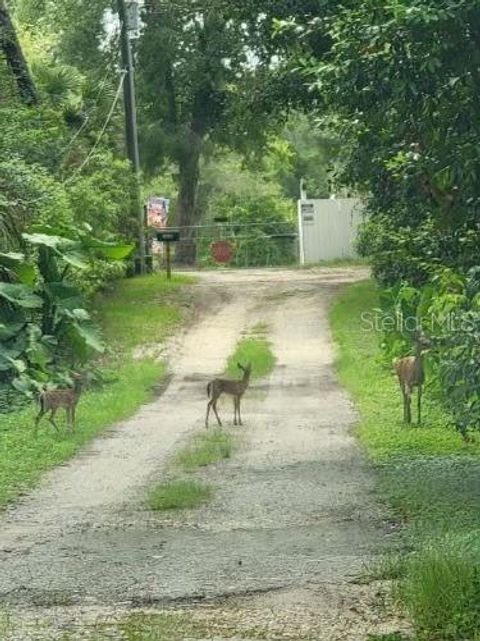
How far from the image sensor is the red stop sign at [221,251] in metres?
38.3

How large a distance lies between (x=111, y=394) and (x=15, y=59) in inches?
334

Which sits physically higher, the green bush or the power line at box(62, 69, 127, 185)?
the power line at box(62, 69, 127, 185)

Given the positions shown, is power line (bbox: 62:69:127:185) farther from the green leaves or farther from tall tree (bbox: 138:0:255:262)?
the green leaves

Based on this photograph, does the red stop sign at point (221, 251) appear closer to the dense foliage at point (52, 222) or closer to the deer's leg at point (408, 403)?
the dense foliage at point (52, 222)

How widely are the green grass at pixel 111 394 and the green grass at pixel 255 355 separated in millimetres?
1285

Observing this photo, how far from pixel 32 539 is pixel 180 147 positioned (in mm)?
27378

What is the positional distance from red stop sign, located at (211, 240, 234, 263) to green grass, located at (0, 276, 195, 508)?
8.40m

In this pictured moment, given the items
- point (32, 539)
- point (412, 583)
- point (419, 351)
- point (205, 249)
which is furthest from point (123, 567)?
point (205, 249)

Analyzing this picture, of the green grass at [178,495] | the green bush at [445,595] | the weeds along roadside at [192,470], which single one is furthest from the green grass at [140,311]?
the green bush at [445,595]

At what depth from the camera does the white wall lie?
36500 millimetres

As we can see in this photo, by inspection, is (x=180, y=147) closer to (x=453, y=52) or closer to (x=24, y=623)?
(x=453, y=52)

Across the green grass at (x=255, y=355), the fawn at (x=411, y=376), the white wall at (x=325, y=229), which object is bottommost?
Result: the green grass at (x=255, y=355)

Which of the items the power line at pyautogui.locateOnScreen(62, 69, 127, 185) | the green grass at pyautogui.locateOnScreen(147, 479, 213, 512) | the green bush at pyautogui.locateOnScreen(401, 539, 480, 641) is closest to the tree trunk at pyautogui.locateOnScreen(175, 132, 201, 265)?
the power line at pyautogui.locateOnScreen(62, 69, 127, 185)

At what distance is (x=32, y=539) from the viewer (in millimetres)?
8055
